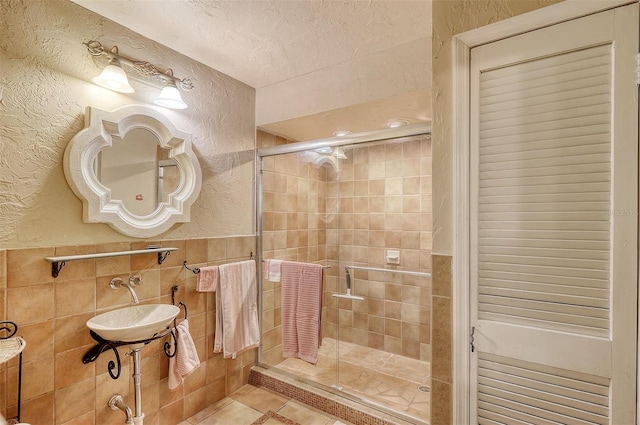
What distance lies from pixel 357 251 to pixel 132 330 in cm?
201

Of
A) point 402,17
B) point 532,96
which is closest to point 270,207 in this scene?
point 402,17

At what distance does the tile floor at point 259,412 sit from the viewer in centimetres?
203

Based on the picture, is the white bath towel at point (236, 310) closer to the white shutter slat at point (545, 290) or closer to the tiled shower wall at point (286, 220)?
the tiled shower wall at point (286, 220)

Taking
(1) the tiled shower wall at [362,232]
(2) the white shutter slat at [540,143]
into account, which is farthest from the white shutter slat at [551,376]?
(1) the tiled shower wall at [362,232]

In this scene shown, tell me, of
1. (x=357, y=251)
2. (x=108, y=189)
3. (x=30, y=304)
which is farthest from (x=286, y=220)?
(x=30, y=304)

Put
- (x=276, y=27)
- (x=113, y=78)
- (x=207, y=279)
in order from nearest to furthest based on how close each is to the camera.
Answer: (x=113, y=78) < (x=276, y=27) < (x=207, y=279)

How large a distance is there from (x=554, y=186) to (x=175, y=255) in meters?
2.07

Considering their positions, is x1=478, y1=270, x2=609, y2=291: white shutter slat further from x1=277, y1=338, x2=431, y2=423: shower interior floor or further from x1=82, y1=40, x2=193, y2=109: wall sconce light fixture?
x1=82, y1=40, x2=193, y2=109: wall sconce light fixture

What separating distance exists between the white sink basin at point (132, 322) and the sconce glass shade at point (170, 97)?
48.3 inches

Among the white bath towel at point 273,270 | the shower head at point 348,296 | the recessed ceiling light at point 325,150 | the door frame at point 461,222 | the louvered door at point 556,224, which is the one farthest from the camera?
the shower head at point 348,296

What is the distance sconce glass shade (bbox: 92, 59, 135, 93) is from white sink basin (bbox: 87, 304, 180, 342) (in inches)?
48.6

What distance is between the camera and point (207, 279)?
2104 millimetres

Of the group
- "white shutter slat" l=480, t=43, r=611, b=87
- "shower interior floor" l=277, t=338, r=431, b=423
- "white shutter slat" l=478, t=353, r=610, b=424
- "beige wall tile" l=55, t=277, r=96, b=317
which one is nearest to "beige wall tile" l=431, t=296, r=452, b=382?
"white shutter slat" l=478, t=353, r=610, b=424

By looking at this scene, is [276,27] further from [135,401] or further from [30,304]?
[135,401]
